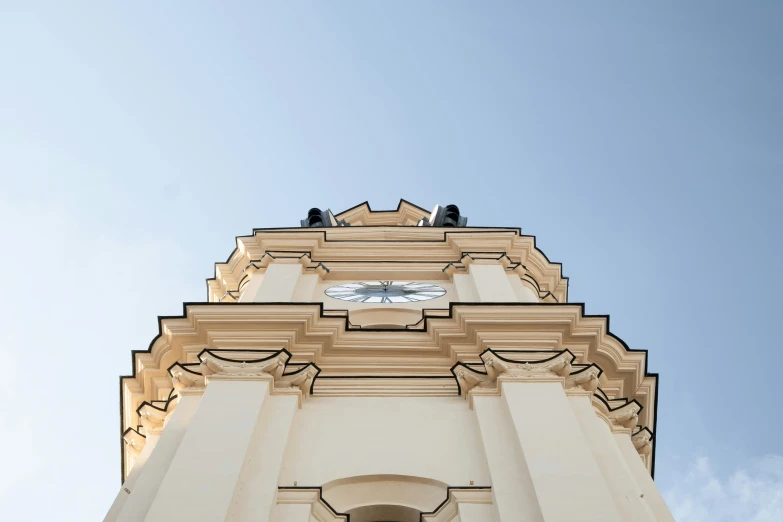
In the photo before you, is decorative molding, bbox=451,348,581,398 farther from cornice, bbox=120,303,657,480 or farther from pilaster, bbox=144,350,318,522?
pilaster, bbox=144,350,318,522

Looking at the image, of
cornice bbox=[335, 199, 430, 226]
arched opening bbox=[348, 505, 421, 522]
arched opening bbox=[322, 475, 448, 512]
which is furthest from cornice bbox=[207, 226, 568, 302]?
arched opening bbox=[348, 505, 421, 522]

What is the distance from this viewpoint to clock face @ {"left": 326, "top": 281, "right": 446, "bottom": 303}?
22109mm

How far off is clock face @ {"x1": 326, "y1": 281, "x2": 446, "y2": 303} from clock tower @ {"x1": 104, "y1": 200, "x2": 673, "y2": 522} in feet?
0.47

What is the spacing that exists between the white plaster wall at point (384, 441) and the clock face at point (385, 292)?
599 centimetres

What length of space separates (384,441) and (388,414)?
806mm

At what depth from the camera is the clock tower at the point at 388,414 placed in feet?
42.7

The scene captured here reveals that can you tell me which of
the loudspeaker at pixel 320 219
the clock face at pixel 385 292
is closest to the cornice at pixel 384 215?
the loudspeaker at pixel 320 219

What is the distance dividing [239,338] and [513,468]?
6318 millimetres

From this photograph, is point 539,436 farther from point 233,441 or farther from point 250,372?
point 250,372

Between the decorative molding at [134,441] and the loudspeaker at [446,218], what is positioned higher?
the loudspeaker at [446,218]

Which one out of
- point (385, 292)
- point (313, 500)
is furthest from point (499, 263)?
point (313, 500)

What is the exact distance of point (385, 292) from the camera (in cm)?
2286

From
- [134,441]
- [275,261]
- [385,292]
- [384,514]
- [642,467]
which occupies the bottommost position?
[384,514]

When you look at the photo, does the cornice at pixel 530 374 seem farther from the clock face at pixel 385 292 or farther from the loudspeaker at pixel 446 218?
Answer: the loudspeaker at pixel 446 218
